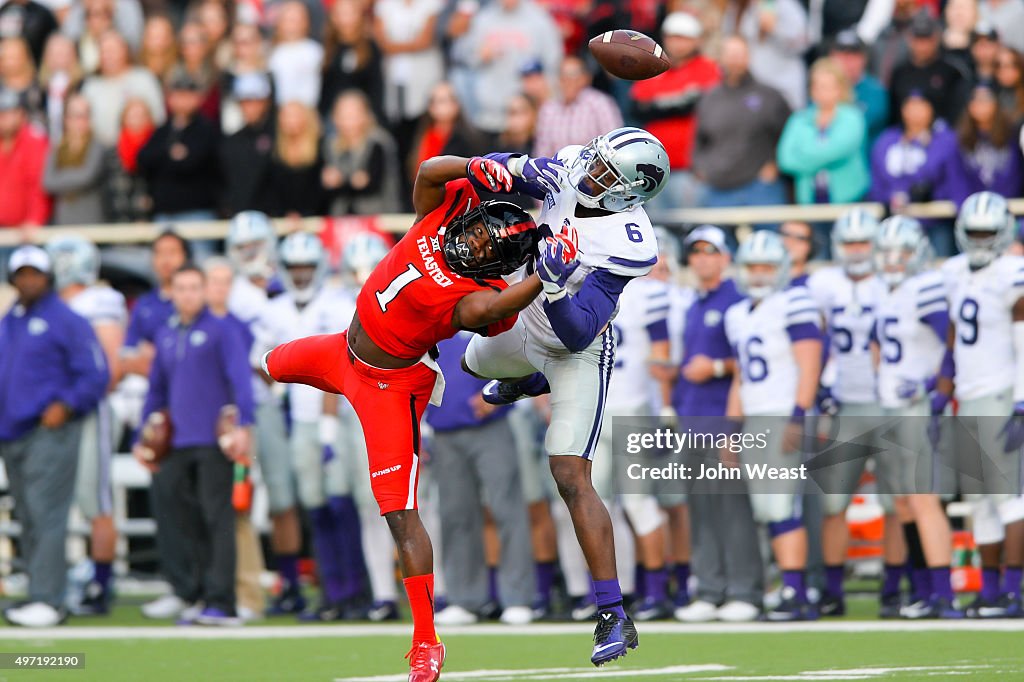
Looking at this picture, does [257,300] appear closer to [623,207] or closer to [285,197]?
[285,197]

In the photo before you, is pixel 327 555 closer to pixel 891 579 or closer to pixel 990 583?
pixel 891 579

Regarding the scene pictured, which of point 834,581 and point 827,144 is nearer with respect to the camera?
point 834,581

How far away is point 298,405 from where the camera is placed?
1126cm

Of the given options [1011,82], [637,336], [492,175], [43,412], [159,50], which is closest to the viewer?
[492,175]

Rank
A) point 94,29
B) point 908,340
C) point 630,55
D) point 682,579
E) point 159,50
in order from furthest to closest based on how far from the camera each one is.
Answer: point 94,29
point 159,50
point 682,579
point 908,340
point 630,55

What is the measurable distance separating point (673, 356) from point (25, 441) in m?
4.04

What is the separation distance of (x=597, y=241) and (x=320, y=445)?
13.6ft

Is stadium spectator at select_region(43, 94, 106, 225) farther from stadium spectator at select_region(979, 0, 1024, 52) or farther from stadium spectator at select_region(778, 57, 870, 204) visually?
stadium spectator at select_region(979, 0, 1024, 52)

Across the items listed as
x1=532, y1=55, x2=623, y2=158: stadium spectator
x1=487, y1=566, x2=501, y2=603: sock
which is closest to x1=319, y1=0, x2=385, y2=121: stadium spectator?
x1=532, y1=55, x2=623, y2=158: stadium spectator

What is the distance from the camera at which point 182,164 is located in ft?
44.4

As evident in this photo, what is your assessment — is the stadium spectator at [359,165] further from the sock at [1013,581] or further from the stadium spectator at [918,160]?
the sock at [1013,581]

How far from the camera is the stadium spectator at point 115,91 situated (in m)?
14.3

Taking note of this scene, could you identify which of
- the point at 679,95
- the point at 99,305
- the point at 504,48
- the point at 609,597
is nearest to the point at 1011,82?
the point at 679,95

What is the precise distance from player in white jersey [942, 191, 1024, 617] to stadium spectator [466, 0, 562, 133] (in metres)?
4.33
